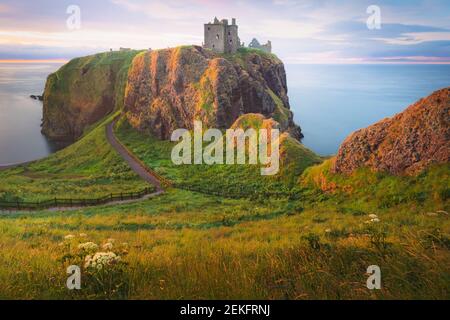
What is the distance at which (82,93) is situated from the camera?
13088 centimetres

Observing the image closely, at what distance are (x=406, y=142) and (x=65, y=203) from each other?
1243 inches

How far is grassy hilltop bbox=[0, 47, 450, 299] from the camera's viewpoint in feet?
18.7

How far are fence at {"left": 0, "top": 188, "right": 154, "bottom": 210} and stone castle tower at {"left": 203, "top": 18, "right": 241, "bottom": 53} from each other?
67.6 meters

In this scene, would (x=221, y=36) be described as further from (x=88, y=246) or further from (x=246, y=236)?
(x=88, y=246)

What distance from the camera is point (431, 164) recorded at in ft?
84.0

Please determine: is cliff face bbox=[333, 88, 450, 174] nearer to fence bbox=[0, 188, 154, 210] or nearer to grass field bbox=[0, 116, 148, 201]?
fence bbox=[0, 188, 154, 210]

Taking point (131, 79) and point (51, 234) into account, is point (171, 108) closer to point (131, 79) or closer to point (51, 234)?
point (131, 79)

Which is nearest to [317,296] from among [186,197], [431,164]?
[431,164]

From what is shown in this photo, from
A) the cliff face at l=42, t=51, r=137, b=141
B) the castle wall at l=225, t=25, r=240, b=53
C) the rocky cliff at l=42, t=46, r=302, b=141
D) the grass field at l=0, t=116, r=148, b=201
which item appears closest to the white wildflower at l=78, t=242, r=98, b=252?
the grass field at l=0, t=116, r=148, b=201

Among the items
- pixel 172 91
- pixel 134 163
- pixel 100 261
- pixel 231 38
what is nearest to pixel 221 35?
pixel 231 38
